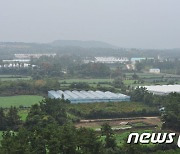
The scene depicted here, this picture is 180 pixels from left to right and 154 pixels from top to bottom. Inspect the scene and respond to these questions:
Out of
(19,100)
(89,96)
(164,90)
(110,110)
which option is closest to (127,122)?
(110,110)

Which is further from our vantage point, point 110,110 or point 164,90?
point 164,90

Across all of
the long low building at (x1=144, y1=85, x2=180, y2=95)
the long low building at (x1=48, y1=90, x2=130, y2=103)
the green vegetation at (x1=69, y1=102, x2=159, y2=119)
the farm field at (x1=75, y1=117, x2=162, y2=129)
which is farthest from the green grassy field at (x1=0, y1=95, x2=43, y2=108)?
the long low building at (x1=144, y1=85, x2=180, y2=95)

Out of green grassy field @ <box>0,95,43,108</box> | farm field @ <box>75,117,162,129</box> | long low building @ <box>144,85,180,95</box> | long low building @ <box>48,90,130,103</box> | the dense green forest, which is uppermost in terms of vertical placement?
the dense green forest

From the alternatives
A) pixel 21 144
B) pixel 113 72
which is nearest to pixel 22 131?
pixel 21 144

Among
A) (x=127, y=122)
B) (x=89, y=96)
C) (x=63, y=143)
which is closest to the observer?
(x=63, y=143)

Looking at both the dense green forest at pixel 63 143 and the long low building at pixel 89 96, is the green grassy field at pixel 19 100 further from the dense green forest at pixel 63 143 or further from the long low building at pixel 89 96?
the dense green forest at pixel 63 143

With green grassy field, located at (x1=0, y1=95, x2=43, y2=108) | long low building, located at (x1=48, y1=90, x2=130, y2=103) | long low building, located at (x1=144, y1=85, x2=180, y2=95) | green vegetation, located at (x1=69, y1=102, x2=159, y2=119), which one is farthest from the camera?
long low building, located at (x1=144, y1=85, x2=180, y2=95)

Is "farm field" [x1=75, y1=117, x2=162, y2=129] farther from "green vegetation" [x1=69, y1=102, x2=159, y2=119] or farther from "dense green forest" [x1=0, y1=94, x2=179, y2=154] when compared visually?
"dense green forest" [x1=0, y1=94, x2=179, y2=154]

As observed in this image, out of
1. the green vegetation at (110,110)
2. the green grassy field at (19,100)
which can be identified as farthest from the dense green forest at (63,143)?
the green grassy field at (19,100)

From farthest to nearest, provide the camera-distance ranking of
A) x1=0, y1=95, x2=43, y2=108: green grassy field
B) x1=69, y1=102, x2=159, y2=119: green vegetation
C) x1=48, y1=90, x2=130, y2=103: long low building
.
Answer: x1=48, y1=90, x2=130, y2=103: long low building < x1=0, y1=95, x2=43, y2=108: green grassy field < x1=69, y1=102, x2=159, y2=119: green vegetation

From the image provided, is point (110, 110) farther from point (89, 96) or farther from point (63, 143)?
point (63, 143)
